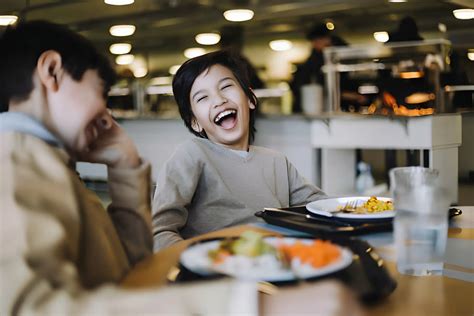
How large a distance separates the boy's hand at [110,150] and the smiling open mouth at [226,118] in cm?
74

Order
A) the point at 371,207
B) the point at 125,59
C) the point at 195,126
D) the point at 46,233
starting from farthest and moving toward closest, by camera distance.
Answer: the point at 125,59 → the point at 195,126 → the point at 371,207 → the point at 46,233

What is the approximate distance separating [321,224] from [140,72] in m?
8.40

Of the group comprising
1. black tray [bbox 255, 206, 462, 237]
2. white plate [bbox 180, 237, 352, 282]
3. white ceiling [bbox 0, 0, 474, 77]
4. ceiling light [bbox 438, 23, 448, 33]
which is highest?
white ceiling [bbox 0, 0, 474, 77]

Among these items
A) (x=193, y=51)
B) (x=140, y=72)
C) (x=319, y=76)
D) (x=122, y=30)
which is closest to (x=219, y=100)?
(x=319, y=76)

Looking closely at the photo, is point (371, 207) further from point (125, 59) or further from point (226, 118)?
point (125, 59)

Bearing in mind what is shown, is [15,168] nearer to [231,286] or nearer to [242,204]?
[231,286]

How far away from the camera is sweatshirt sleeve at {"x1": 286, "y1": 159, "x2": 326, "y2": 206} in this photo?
1918 mm

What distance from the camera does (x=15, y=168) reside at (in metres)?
0.77

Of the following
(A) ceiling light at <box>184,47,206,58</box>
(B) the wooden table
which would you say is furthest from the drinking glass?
(A) ceiling light at <box>184,47,206,58</box>

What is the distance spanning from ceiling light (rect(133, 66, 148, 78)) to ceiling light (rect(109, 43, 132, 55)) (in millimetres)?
311

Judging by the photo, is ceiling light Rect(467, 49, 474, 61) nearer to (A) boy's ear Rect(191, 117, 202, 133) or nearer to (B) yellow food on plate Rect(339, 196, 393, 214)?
(A) boy's ear Rect(191, 117, 202, 133)

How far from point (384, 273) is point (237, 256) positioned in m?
0.21

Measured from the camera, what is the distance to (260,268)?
2.80 ft

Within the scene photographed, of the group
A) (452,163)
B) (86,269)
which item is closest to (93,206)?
(86,269)
